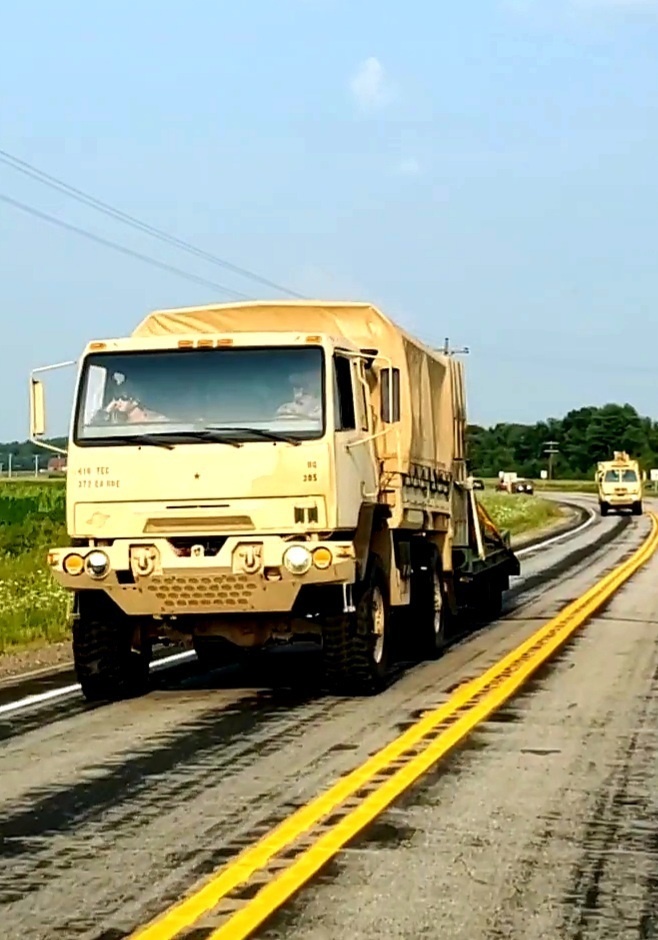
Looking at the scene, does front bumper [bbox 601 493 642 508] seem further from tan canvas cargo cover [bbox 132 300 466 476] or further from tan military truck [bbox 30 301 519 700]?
tan military truck [bbox 30 301 519 700]

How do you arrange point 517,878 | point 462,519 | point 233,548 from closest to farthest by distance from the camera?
point 517,878 < point 233,548 < point 462,519

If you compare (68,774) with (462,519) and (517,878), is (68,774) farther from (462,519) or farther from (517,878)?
(462,519)

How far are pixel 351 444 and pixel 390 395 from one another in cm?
68

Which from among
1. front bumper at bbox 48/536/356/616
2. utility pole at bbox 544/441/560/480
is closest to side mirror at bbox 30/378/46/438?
front bumper at bbox 48/536/356/616

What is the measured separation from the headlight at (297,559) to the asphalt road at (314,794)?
3.51ft

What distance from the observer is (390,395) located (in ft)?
45.9

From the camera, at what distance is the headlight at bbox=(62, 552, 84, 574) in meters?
13.2

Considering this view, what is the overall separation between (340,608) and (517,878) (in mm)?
6260

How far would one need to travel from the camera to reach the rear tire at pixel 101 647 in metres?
13.6

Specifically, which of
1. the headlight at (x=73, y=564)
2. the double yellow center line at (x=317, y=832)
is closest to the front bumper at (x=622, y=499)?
the double yellow center line at (x=317, y=832)

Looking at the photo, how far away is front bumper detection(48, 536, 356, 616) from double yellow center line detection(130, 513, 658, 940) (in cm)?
148

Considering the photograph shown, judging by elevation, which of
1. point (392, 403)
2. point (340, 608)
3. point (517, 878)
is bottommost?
point (517, 878)

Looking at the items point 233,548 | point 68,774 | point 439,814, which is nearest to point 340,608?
point 233,548

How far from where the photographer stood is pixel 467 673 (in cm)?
1538
